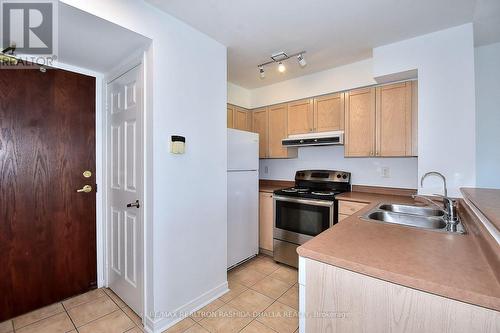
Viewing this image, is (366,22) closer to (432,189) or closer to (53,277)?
(432,189)

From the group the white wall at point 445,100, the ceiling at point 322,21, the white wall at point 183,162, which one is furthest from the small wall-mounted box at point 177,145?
the white wall at point 445,100

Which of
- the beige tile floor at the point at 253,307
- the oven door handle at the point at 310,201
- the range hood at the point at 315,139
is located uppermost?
the range hood at the point at 315,139

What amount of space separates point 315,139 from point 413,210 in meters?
1.30

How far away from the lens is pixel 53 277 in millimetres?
2016

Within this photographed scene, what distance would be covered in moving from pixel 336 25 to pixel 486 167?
2097mm

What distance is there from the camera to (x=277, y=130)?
11.0 feet

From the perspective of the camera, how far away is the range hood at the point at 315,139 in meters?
2.73

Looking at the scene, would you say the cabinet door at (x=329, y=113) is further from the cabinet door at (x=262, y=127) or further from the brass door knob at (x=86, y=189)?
the brass door knob at (x=86, y=189)

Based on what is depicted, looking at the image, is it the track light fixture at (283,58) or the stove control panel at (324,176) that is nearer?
the track light fixture at (283,58)

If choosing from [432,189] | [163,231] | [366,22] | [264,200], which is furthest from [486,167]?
[163,231]

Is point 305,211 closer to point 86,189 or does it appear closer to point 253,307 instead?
point 253,307

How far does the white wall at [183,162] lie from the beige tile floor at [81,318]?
28cm

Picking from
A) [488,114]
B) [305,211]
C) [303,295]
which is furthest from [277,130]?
[303,295]

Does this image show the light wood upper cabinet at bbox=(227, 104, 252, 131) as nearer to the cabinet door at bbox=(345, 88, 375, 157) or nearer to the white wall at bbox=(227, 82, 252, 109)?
the white wall at bbox=(227, 82, 252, 109)
